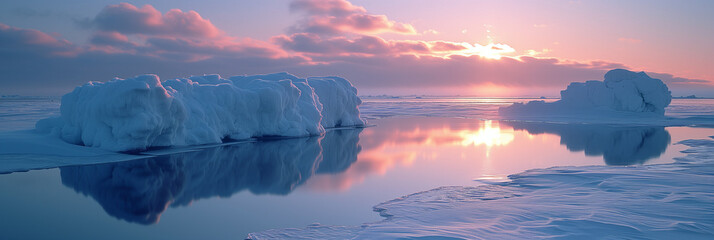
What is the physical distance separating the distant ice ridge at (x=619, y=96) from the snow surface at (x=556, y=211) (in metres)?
22.0

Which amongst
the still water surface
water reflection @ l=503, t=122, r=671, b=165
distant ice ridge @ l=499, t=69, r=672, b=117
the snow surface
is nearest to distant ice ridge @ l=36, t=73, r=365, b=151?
the still water surface

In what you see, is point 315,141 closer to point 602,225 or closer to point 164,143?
point 164,143

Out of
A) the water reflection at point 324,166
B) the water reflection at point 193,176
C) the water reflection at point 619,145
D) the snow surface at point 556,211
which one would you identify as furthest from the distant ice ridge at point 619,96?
the water reflection at point 193,176

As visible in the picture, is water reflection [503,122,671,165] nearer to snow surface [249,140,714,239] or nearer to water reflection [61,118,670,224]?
water reflection [61,118,670,224]

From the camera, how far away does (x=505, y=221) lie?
5.34 m

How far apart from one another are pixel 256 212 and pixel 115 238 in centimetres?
185

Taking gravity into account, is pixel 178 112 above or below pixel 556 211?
above

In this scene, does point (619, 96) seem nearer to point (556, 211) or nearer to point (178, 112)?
point (556, 211)

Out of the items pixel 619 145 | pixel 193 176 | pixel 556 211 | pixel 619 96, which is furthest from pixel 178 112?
pixel 619 96

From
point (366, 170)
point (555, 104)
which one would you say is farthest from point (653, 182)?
point (555, 104)

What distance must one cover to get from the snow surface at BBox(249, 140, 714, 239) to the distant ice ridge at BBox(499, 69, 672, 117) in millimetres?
21988

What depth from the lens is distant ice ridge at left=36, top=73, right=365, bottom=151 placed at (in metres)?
11.2

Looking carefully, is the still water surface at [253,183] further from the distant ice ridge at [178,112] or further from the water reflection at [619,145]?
the distant ice ridge at [178,112]

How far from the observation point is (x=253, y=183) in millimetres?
8508
